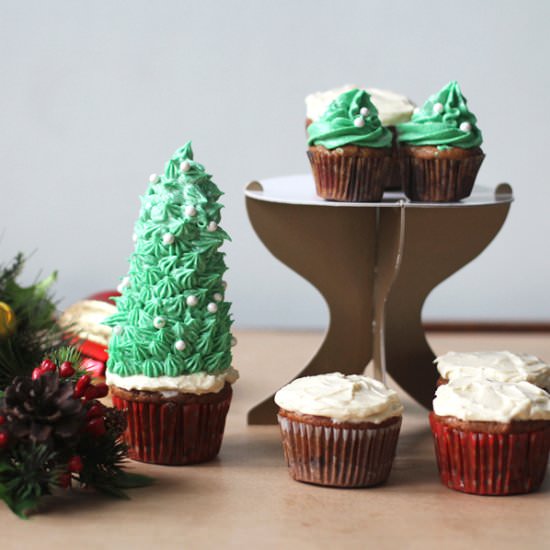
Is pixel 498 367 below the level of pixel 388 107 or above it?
below

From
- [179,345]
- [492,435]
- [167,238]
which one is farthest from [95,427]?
[492,435]

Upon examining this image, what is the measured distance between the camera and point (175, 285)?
1998mm

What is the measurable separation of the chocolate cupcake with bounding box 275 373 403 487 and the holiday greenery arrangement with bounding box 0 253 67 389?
1.73 feet

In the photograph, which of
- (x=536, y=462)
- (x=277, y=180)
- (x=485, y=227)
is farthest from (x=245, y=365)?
(x=536, y=462)

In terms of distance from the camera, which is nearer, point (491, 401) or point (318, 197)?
point (491, 401)

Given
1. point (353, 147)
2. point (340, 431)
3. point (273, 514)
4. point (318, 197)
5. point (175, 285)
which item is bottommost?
point (273, 514)

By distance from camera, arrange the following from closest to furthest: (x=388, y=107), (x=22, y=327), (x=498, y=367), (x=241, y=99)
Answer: (x=498, y=367) → (x=22, y=327) → (x=388, y=107) → (x=241, y=99)

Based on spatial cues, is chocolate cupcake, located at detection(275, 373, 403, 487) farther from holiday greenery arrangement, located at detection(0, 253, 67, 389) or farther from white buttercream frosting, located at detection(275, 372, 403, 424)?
holiday greenery arrangement, located at detection(0, 253, 67, 389)

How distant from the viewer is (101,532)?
1.70 meters

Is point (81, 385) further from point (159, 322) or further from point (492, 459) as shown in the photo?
point (492, 459)

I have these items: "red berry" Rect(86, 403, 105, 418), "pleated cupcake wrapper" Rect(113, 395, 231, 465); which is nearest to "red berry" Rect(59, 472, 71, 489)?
"red berry" Rect(86, 403, 105, 418)

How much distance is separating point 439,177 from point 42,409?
2.95ft

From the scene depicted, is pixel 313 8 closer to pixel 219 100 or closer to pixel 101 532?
pixel 219 100

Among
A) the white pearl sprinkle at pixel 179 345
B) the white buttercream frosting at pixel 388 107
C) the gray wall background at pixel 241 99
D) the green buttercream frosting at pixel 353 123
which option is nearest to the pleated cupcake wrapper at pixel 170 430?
the white pearl sprinkle at pixel 179 345
